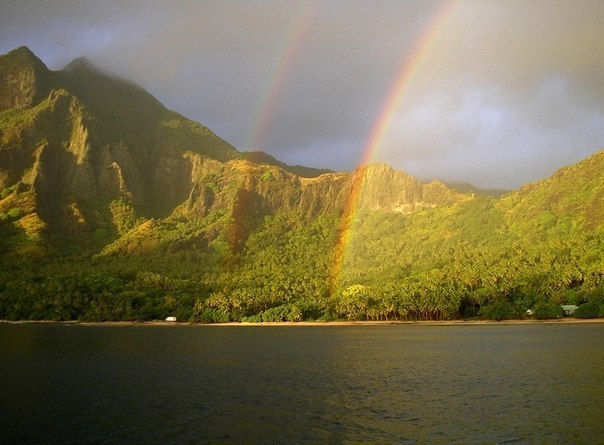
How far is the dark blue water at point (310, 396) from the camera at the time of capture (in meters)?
40.5

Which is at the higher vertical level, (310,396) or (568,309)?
(568,309)

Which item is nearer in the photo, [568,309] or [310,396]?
[310,396]

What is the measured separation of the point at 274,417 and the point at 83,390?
83.9 ft

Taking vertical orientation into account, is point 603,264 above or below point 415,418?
above

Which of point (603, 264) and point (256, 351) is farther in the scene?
point (603, 264)

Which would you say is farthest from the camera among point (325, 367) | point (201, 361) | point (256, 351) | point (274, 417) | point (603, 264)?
point (603, 264)

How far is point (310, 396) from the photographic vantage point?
5656 cm

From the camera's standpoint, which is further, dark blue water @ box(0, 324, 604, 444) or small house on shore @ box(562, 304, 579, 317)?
small house on shore @ box(562, 304, 579, 317)

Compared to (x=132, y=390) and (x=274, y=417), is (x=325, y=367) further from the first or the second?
(x=274, y=417)

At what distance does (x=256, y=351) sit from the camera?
10600cm

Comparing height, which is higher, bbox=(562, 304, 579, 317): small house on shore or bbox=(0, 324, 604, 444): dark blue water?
bbox=(562, 304, 579, 317): small house on shore

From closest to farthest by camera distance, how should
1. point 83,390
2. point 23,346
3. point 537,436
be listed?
point 537,436 < point 83,390 < point 23,346

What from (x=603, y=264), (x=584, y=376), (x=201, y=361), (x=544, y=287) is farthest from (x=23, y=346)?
(x=603, y=264)

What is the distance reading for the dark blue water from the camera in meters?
40.5
